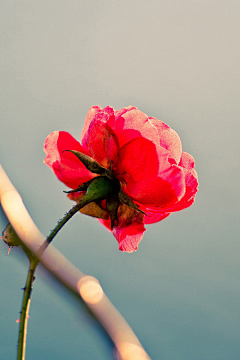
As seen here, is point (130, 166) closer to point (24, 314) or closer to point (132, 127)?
point (132, 127)

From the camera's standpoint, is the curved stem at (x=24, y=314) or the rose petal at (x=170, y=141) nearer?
the curved stem at (x=24, y=314)

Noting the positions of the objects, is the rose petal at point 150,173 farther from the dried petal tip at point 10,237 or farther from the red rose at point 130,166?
the dried petal tip at point 10,237

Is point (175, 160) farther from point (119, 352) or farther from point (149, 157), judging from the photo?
point (119, 352)

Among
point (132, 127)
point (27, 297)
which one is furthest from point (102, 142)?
point (27, 297)

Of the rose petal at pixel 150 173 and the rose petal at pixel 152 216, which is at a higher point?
the rose petal at pixel 150 173

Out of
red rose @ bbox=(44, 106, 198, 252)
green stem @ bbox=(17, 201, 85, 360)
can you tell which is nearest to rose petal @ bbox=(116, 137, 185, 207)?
red rose @ bbox=(44, 106, 198, 252)

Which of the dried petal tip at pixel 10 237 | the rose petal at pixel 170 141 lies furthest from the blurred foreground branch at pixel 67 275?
the rose petal at pixel 170 141

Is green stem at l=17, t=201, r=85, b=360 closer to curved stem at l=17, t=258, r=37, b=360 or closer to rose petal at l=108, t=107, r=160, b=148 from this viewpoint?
curved stem at l=17, t=258, r=37, b=360
